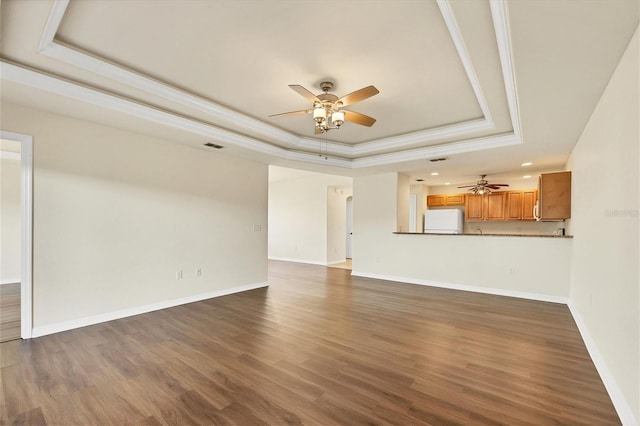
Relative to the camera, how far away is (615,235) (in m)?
2.08

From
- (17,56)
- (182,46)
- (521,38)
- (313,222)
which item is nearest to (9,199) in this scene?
(17,56)

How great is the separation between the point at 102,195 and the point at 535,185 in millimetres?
9265

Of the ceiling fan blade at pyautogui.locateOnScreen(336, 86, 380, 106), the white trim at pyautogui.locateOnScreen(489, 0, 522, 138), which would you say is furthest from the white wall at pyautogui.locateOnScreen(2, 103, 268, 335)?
the white trim at pyautogui.locateOnScreen(489, 0, 522, 138)

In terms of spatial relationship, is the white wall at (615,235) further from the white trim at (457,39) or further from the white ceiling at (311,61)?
the white trim at (457,39)

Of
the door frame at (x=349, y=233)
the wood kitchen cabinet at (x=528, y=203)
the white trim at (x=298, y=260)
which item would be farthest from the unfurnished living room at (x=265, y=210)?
the door frame at (x=349, y=233)

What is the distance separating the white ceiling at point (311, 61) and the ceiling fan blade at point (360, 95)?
0.89 feet

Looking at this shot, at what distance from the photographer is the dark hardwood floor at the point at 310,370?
1.86 meters

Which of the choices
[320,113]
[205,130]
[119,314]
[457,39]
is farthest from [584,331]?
[119,314]

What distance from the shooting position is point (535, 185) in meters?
7.46

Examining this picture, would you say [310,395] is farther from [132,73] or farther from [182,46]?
[132,73]

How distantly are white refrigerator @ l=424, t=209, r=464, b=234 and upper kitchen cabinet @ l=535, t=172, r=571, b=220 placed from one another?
3467 mm

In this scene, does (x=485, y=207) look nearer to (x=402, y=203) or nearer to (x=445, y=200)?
(x=445, y=200)

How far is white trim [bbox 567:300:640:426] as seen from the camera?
1733 mm

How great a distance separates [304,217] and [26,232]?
6.34 metres
